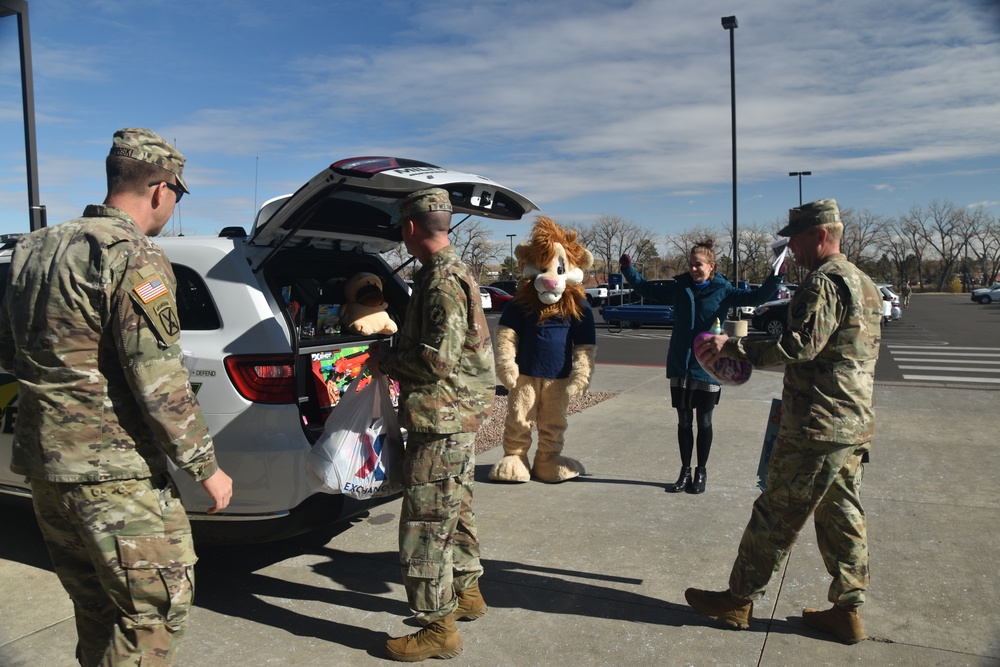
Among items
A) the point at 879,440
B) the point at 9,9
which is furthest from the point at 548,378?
the point at 9,9

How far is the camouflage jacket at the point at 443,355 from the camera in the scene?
2.98 m

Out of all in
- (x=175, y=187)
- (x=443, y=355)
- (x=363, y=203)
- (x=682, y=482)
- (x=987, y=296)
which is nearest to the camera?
(x=175, y=187)

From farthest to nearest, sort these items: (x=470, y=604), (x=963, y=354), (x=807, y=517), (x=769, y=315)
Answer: (x=769, y=315)
(x=963, y=354)
(x=470, y=604)
(x=807, y=517)

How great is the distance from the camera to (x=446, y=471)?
10.0ft

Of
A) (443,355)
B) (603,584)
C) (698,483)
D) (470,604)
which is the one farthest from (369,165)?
(698,483)

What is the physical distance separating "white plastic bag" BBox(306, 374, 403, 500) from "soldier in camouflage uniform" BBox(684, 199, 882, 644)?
59.0 inches

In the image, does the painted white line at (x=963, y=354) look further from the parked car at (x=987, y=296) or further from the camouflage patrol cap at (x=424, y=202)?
the parked car at (x=987, y=296)

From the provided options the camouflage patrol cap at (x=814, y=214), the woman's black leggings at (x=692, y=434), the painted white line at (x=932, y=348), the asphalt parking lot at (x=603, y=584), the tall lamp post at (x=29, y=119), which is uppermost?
the tall lamp post at (x=29, y=119)

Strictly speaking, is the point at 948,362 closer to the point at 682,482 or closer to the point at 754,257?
the point at 682,482

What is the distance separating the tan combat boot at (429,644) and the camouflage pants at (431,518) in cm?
6

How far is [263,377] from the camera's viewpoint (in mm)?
3428

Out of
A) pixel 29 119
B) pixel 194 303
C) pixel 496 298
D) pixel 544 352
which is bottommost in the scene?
pixel 544 352

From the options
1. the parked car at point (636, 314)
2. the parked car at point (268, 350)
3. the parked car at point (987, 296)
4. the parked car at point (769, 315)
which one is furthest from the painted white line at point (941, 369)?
the parked car at point (987, 296)

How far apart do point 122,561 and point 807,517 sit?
256cm
